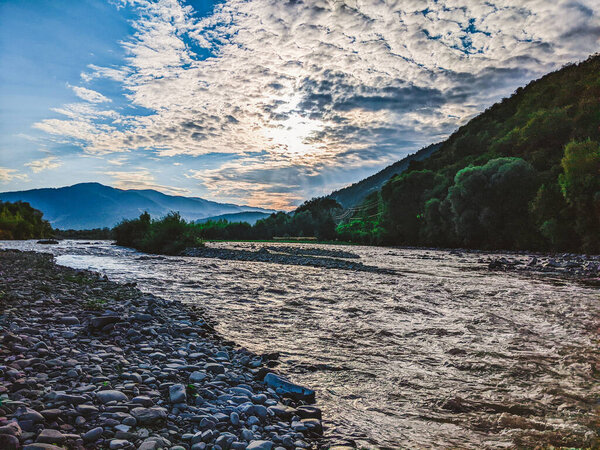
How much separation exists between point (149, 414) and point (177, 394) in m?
0.57

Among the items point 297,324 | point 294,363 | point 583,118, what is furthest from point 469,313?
point 583,118

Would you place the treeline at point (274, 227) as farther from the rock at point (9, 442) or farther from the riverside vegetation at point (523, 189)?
the rock at point (9, 442)

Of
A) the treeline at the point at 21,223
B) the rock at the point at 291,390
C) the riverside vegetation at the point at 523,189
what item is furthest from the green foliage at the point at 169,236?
the treeline at the point at 21,223

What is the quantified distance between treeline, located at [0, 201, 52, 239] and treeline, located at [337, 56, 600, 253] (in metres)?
92.4

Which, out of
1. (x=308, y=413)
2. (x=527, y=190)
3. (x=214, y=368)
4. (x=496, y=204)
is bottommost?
(x=308, y=413)

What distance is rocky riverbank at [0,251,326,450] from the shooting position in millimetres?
3357

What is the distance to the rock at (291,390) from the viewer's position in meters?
4.96

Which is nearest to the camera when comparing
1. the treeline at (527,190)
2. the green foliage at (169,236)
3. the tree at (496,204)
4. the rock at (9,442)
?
the rock at (9,442)

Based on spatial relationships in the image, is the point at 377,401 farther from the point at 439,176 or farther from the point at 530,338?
the point at 439,176

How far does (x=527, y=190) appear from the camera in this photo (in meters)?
48.8

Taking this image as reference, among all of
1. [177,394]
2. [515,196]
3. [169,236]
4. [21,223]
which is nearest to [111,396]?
[177,394]

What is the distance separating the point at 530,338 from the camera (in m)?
8.48

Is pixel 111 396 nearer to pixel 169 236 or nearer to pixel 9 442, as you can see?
pixel 9 442

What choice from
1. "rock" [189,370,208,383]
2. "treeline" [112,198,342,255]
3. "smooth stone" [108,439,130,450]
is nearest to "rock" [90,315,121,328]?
"rock" [189,370,208,383]
